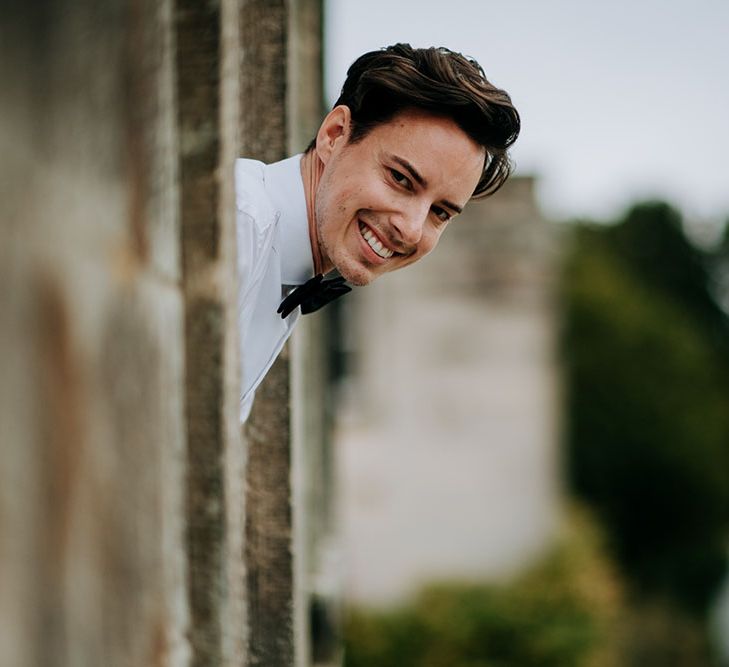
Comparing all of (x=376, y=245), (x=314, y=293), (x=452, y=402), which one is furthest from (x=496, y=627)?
(x=376, y=245)

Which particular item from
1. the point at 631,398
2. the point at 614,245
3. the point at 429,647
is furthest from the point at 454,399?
Answer: the point at 614,245

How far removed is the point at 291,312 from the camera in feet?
6.21

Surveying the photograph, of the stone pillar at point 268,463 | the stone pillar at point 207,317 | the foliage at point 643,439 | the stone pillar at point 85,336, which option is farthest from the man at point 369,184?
the foliage at point 643,439

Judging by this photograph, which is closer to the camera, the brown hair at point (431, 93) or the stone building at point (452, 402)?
the brown hair at point (431, 93)

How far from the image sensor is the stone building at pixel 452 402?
12.5 metres

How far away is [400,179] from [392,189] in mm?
21

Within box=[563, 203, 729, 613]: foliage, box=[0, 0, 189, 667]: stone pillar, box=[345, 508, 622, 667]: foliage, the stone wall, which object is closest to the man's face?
the stone wall

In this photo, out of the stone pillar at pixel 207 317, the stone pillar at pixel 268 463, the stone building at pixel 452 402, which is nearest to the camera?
the stone pillar at pixel 207 317

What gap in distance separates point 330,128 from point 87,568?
109 centimetres

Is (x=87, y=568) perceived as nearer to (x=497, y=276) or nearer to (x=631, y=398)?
(x=497, y=276)

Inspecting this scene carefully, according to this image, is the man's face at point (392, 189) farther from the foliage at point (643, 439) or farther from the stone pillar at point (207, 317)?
the foliage at point (643, 439)

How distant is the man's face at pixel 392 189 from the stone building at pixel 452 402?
10.6 m

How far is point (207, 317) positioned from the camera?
1206 millimetres

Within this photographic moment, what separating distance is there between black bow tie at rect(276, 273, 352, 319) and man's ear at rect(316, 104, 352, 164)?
0.21 metres
